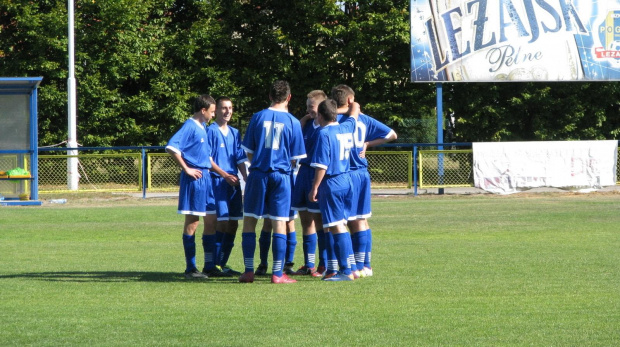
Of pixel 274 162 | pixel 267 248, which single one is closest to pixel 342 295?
pixel 274 162

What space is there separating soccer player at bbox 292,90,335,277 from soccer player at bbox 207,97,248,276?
1.94 feet

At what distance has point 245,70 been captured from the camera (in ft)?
100

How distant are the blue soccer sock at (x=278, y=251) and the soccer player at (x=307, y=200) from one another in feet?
1.84

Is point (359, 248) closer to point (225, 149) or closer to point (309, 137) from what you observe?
point (309, 137)

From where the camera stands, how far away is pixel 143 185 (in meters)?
23.7

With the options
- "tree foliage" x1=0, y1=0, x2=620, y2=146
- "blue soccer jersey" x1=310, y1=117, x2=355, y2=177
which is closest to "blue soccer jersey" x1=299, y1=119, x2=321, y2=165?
"blue soccer jersey" x1=310, y1=117, x2=355, y2=177

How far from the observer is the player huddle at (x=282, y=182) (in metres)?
8.29

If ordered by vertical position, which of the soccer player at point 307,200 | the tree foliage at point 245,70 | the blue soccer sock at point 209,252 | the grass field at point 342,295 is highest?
the tree foliage at point 245,70

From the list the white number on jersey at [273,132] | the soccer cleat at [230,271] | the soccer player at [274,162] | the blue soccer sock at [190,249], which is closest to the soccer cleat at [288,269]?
the soccer cleat at [230,271]

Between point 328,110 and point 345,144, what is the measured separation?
41 cm

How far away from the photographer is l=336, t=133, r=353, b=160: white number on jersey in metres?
8.43

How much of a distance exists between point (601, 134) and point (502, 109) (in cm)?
360

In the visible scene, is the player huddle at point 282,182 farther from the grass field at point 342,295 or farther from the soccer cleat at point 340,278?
the grass field at point 342,295

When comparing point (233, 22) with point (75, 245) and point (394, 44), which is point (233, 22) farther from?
point (75, 245)
